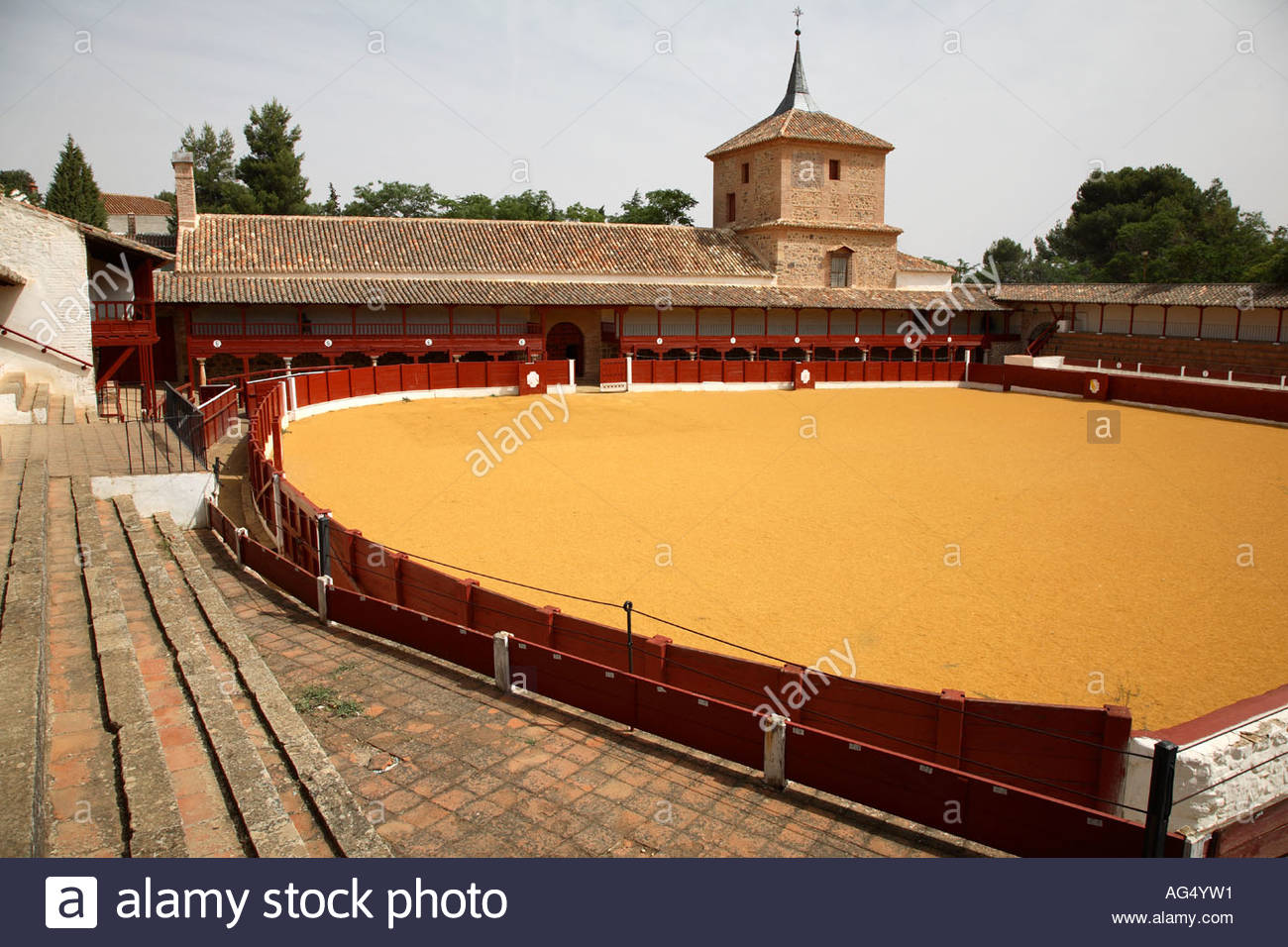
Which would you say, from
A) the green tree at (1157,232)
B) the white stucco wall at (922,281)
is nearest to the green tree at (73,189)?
the white stucco wall at (922,281)

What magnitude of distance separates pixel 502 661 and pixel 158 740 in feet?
9.61

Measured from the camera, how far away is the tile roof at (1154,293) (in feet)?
122

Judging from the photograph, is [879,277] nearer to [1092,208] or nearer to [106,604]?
[106,604]

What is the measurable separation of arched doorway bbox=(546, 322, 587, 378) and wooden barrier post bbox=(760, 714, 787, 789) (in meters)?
33.6

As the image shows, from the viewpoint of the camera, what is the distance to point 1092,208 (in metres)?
83.1

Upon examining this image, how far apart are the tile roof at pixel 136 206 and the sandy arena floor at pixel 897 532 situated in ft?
212

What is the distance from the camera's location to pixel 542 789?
258 inches

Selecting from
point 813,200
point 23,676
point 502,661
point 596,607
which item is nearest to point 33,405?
point 596,607

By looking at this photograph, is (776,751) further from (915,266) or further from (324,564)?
(915,266)

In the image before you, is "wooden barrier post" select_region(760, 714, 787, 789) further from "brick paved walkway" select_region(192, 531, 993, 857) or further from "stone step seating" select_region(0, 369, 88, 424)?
"stone step seating" select_region(0, 369, 88, 424)

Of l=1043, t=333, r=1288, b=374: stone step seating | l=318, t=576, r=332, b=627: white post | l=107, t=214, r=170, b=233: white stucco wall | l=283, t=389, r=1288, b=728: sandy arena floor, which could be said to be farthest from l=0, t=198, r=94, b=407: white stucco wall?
l=107, t=214, r=170, b=233: white stucco wall

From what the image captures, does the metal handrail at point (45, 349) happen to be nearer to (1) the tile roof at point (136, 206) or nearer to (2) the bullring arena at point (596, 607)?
(2) the bullring arena at point (596, 607)

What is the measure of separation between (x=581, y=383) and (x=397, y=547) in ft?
81.6

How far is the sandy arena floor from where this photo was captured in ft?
31.4
